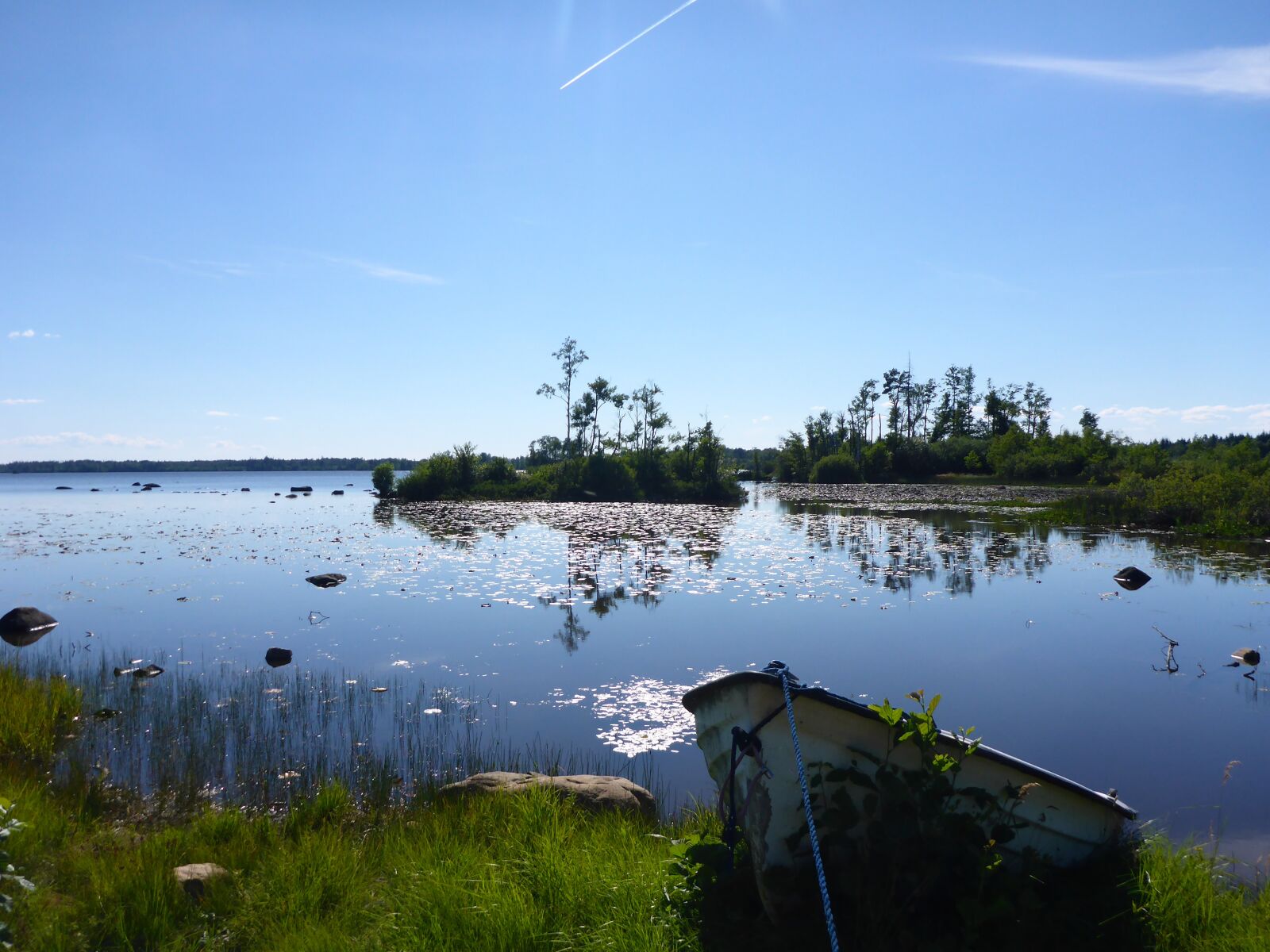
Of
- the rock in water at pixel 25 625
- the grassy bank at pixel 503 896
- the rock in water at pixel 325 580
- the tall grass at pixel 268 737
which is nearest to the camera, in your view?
the grassy bank at pixel 503 896

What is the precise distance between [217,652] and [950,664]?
11499 millimetres

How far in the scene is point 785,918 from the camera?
3.66m

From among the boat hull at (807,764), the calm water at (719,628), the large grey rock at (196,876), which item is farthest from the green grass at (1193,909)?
the large grey rock at (196,876)

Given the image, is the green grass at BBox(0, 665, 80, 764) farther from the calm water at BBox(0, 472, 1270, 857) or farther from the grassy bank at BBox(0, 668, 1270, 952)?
the grassy bank at BBox(0, 668, 1270, 952)

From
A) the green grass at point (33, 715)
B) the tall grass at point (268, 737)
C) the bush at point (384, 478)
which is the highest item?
the bush at point (384, 478)

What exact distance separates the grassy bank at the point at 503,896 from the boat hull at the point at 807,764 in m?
0.24

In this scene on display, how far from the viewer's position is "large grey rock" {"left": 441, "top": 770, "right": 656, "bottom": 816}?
595 cm

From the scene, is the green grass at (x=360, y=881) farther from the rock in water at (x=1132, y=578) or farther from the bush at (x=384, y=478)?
the bush at (x=384, y=478)

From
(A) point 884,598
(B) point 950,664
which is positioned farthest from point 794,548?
(B) point 950,664

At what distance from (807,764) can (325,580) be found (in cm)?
1648

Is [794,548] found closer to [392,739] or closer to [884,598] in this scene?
[884,598]

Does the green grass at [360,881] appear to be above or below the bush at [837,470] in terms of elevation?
below

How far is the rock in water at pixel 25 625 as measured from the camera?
13039mm

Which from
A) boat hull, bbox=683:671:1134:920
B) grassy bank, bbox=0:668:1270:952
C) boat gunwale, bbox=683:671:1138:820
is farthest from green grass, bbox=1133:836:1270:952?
boat hull, bbox=683:671:1134:920
